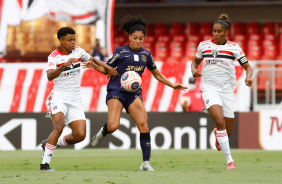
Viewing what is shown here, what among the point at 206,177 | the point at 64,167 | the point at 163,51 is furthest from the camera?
the point at 163,51

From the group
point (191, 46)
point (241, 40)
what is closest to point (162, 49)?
point (191, 46)

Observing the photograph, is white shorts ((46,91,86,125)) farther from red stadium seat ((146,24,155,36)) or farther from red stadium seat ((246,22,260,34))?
red stadium seat ((246,22,260,34))

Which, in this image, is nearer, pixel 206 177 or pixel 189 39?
pixel 206 177

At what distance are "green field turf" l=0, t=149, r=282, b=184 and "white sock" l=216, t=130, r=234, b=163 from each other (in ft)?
0.62

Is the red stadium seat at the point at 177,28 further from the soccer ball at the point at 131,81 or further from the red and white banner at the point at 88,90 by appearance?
the soccer ball at the point at 131,81

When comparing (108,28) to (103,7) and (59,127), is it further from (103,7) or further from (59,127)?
(59,127)

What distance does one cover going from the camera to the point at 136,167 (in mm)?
10180

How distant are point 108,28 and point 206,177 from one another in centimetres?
887

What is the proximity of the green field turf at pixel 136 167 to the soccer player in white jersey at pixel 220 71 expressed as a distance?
2.76 feet

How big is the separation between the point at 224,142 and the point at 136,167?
1.59 meters

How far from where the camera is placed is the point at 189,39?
22984 mm

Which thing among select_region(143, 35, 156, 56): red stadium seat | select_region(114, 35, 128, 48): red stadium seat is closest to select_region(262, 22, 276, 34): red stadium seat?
select_region(143, 35, 156, 56): red stadium seat

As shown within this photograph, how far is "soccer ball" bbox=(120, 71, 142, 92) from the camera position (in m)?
9.10

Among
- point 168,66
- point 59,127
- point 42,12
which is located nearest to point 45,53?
point 42,12
